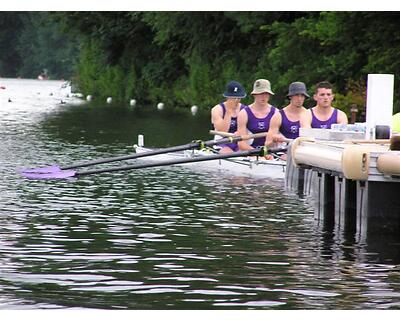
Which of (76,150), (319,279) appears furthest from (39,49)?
(319,279)

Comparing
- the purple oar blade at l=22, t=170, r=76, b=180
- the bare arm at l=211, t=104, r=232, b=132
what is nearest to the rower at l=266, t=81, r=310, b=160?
the bare arm at l=211, t=104, r=232, b=132

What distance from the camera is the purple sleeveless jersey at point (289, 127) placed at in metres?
19.8

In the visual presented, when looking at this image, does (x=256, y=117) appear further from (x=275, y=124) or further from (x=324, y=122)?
(x=324, y=122)

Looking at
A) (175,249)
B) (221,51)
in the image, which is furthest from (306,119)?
(221,51)

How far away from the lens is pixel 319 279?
11.3 meters

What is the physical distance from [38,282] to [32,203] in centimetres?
587

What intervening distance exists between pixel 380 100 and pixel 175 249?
3060 mm

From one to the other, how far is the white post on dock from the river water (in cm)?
135

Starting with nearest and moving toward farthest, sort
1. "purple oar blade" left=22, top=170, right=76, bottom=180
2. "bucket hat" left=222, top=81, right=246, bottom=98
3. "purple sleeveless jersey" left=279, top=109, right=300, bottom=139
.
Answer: "purple sleeveless jersey" left=279, top=109, right=300, bottom=139
"purple oar blade" left=22, top=170, right=76, bottom=180
"bucket hat" left=222, top=81, right=246, bottom=98

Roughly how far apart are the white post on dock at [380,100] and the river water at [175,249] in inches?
53.0

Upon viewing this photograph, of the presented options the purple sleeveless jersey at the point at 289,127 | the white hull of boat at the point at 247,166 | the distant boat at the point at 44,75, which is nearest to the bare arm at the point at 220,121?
the white hull of boat at the point at 247,166

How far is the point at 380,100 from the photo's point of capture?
14.5m

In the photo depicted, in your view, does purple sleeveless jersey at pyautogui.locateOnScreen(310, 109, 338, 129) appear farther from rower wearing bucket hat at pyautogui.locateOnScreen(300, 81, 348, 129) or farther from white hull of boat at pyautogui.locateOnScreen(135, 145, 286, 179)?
white hull of boat at pyautogui.locateOnScreen(135, 145, 286, 179)

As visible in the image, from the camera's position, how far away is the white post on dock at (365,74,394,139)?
1457 cm
